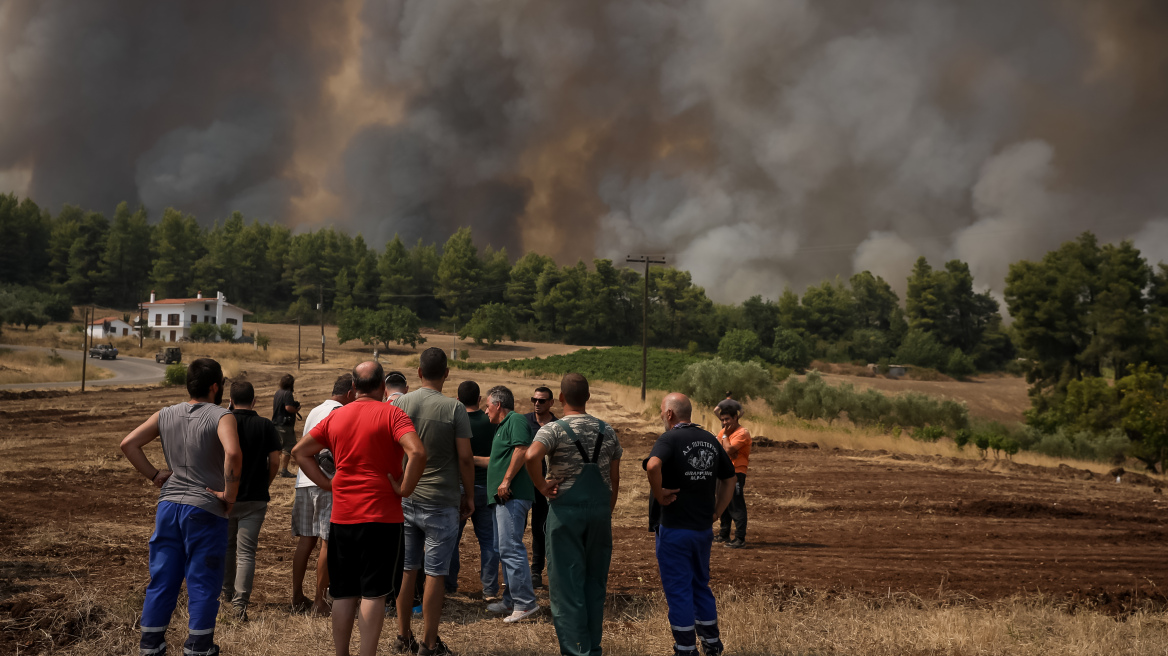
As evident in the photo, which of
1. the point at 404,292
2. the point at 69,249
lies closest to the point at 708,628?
the point at 404,292

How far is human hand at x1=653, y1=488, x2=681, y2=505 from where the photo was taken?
545 cm

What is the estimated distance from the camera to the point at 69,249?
131m

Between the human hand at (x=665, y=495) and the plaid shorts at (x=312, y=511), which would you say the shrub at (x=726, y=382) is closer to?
the plaid shorts at (x=312, y=511)

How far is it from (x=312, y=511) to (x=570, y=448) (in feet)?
8.84

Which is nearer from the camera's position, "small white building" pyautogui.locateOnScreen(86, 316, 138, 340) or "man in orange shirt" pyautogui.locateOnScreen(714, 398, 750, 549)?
"man in orange shirt" pyautogui.locateOnScreen(714, 398, 750, 549)

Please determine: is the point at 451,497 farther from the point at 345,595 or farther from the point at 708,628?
the point at 708,628

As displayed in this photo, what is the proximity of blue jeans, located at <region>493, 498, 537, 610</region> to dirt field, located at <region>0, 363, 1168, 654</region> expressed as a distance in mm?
301

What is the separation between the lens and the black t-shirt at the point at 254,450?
19.4ft

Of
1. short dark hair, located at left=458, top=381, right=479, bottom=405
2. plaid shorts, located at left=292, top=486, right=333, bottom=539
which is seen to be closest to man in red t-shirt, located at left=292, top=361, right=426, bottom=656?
plaid shorts, located at left=292, top=486, right=333, bottom=539

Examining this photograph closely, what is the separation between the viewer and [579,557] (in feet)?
16.6

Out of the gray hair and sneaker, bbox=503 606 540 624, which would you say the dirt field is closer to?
sneaker, bbox=503 606 540 624

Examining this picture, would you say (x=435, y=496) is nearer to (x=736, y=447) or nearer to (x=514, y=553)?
(x=514, y=553)

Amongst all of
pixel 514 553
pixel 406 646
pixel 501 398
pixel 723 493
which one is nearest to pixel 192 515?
pixel 406 646

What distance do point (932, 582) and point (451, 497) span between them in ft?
21.4
